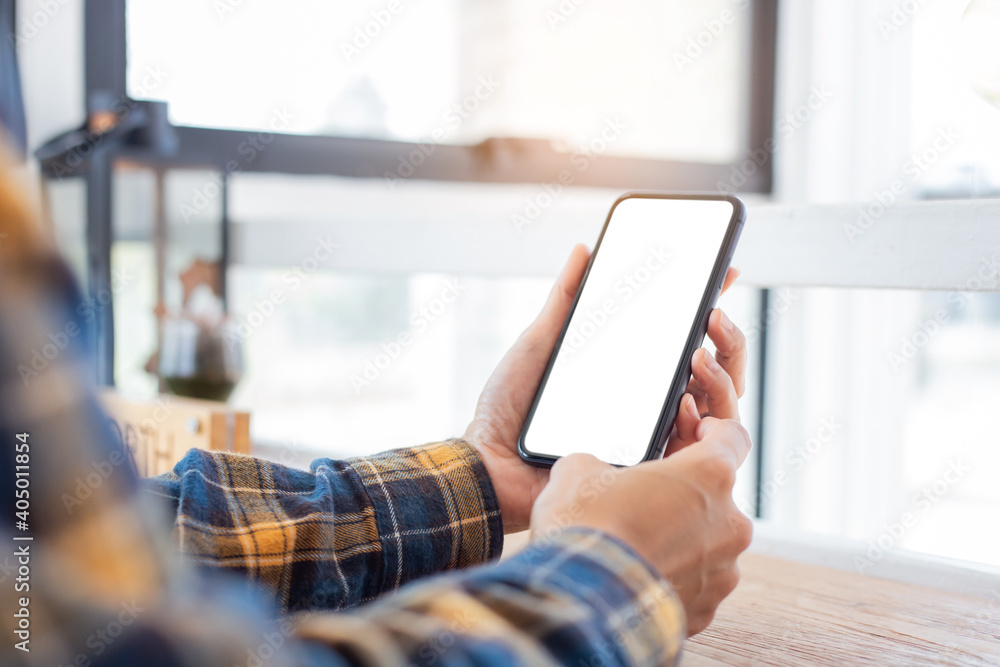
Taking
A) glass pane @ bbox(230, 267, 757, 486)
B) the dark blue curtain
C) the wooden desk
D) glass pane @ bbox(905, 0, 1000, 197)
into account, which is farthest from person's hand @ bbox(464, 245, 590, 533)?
glass pane @ bbox(905, 0, 1000, 197)

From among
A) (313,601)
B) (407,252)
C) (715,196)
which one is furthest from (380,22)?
(313,601)

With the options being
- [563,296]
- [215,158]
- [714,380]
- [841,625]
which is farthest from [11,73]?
[841,625]

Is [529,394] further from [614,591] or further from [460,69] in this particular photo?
[460,69]

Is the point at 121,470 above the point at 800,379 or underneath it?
above

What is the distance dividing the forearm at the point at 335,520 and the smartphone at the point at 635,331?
63 mm

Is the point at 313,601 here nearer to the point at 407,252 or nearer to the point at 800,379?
the point at 407,252

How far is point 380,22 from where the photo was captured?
134cm

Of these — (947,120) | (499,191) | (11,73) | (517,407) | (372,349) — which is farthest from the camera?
(947,120)

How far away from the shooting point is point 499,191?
1.50 metres

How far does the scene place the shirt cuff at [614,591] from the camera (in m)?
0.26

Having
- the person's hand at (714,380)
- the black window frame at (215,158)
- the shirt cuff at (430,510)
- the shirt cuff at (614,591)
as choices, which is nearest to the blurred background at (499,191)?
the black window frame at (215,158)

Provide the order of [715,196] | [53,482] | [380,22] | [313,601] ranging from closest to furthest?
[53,482], [313,601], [715,196], [380,22]

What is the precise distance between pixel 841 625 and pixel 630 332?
0.21m

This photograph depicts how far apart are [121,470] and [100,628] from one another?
4 centimetres
